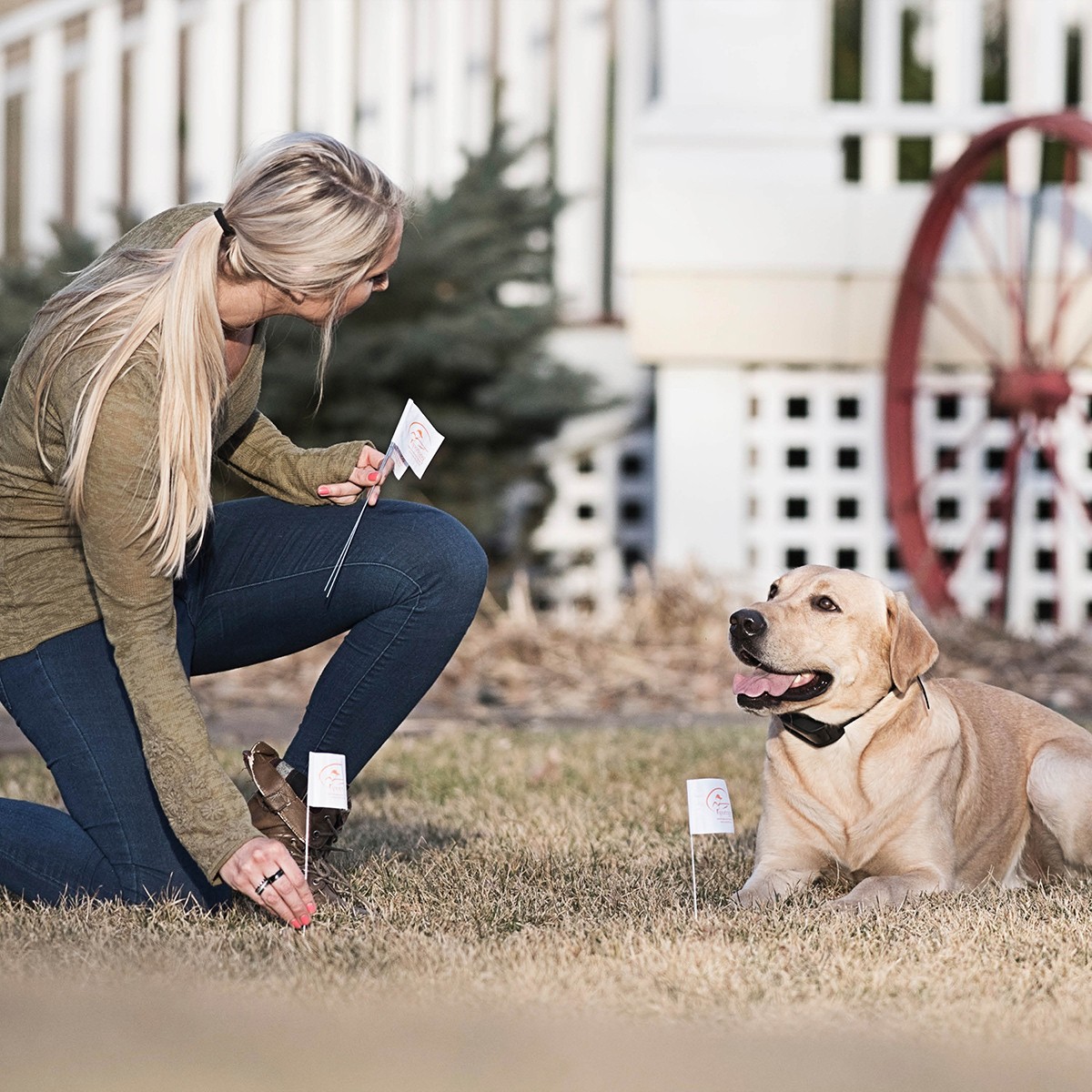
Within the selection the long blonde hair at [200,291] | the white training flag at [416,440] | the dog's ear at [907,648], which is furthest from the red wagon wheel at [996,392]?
the long blonde hair at [200,291]

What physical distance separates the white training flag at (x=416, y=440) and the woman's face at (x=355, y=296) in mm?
211

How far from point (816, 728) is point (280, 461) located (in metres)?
1.24

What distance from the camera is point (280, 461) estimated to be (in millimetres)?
3424

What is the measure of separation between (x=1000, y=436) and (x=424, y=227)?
9.66 feet

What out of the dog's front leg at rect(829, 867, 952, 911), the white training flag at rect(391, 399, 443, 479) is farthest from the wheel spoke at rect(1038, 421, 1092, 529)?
the white training flag at rect(391, 399, 443, 479)

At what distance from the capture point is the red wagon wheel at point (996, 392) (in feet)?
24.5

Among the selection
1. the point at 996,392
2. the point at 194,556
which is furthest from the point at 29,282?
the point at 194,556

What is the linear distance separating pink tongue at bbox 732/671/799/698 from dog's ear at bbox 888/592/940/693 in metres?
0.21

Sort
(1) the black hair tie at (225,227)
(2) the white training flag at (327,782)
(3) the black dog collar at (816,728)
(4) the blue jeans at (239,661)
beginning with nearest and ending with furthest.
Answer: (1) the black hair tie at (225,227), (2) the white training flag at (327,782), (4) the blue jeans at (239,661), (3) the black dog collar at (816,728)

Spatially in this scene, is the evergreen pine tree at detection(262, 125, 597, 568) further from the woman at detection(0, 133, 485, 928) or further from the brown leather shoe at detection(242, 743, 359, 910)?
the brown leather shoe at detection(242, 743, 359, 910)

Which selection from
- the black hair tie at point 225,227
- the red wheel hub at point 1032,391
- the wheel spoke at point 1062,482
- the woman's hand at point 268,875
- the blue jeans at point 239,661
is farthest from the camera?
the wheel spoke at point 1062,482

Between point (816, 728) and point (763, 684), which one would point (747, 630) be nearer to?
point (763, 684)

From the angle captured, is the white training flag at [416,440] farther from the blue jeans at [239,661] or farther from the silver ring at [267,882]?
the silver ring at [267,882]

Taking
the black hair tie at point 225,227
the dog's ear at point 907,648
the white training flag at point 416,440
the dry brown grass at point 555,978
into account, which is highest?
the black hair tie at point 225,227
